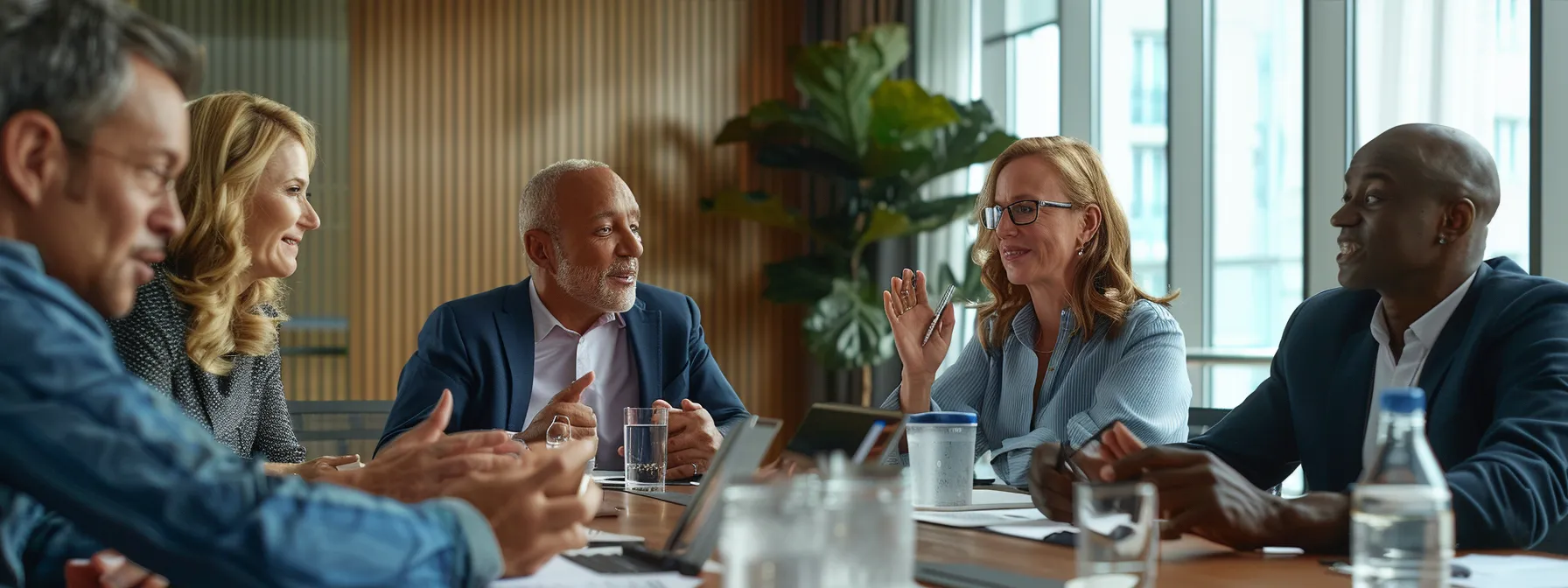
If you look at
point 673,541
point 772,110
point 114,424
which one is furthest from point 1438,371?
point 772,110

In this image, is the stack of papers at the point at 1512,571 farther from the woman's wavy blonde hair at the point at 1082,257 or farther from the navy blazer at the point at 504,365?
the navy blazer at the point at 504,365

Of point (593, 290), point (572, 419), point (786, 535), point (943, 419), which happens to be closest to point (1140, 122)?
point (593, 290)

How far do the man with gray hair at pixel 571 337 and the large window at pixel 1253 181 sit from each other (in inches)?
88.0

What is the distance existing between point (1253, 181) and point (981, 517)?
3203mm

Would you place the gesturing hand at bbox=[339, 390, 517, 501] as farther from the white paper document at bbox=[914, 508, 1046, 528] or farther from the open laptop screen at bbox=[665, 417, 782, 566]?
the white paper document at bbox=[914, 508, 1046, 528]

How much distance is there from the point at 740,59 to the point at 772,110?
84 centimetres

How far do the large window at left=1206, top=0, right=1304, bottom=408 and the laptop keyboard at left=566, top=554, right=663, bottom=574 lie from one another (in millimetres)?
3434

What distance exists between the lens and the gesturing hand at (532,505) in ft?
3.74

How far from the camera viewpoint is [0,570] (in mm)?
1155

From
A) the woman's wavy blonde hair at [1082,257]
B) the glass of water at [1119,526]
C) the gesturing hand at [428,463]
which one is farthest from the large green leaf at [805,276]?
the glass of water at [1119,526]

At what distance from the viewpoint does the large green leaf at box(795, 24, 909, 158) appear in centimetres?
578

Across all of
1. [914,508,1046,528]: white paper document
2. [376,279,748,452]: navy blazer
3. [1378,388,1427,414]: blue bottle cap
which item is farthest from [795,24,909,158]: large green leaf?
[1378,388,1427,414]: blue bottle cap

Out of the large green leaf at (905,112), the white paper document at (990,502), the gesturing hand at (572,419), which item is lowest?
the white paper document at (990,502)

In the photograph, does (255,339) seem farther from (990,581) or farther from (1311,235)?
(1311,235)
